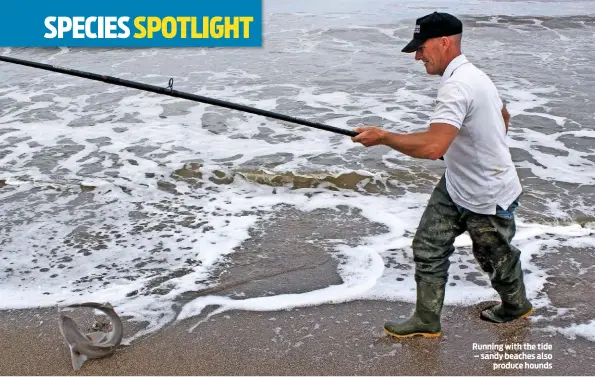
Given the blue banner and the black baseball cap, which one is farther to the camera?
the blue banner

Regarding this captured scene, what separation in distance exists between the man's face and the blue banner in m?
11.9

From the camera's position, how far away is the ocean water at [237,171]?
398 centimetres

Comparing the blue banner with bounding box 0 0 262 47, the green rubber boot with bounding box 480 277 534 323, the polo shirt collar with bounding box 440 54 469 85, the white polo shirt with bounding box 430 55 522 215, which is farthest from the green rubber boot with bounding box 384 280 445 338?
the blue banner with bounding box 0 0 262 47

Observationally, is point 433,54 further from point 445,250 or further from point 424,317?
point 424,317

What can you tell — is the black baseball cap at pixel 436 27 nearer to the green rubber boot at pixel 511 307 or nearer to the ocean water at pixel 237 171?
the green rubber boot at pixel 511 307

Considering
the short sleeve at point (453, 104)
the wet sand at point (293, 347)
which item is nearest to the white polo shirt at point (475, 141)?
the short sleeve at point (453, 104)

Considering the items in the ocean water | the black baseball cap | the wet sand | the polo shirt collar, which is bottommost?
the wet sand

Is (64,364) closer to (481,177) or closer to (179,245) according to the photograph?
(179,245)

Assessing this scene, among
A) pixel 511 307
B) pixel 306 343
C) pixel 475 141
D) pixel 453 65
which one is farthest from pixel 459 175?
pixel 306 343

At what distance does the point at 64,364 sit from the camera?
3.02 meters

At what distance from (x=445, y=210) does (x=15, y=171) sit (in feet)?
15.9

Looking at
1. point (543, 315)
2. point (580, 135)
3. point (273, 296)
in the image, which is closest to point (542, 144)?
point (580, 135)

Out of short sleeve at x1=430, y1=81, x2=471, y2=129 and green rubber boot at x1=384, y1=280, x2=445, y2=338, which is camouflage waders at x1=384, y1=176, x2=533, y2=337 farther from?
short sleeve at x1=430, y1=81, x2=471, y2=129

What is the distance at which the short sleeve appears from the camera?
253 cm
